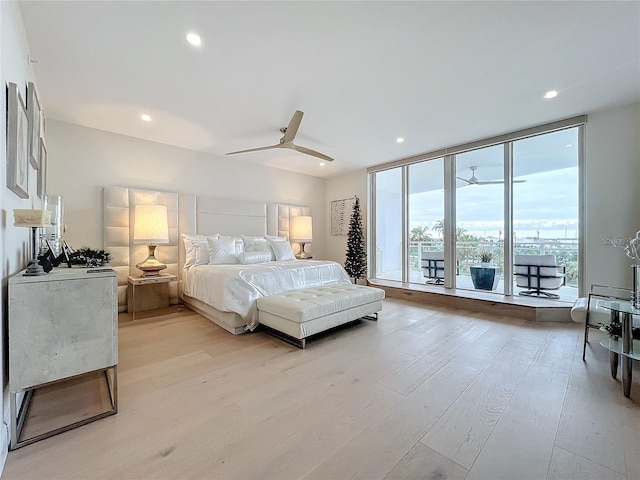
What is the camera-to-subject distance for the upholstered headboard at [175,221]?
3.88 m

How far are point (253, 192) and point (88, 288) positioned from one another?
404 centimetres

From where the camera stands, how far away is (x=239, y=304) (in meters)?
3.07

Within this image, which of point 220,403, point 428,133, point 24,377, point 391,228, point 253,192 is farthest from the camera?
point 391,228

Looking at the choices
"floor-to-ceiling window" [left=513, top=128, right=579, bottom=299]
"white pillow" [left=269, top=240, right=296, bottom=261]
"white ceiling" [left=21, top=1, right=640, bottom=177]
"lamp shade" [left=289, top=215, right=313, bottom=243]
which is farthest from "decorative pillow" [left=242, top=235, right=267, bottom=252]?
"floor-to-ceiling window" [left=513, top=128, right=579, bottom=299]

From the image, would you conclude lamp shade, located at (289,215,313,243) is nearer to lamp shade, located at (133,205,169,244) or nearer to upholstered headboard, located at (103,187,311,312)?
upholstered headboard, located at (103,187,311,312)

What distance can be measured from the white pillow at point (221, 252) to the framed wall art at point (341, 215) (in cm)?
284

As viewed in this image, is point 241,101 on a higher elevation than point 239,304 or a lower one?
higher

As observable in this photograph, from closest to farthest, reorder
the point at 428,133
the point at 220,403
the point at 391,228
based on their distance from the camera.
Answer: the point at 220,403 < the point at 428,133 < the point at 391,228

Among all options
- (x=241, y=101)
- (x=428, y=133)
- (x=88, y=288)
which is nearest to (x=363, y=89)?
(x=241, y=101)

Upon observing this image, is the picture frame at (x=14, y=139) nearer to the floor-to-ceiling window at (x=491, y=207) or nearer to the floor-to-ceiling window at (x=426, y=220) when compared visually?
the floor-to-ceiling window at (x=491, y=207)

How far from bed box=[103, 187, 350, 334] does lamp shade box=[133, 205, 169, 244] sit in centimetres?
39

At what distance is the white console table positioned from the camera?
1.43 metres

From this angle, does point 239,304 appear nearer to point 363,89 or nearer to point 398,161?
point 363,89

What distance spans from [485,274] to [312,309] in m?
3.50
